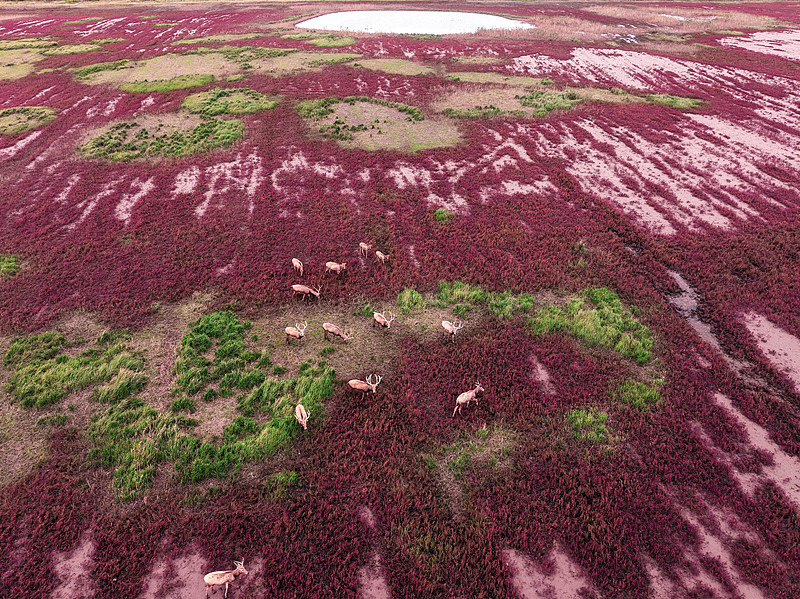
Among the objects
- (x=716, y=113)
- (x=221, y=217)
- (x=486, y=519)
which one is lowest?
(x=486, y=519)

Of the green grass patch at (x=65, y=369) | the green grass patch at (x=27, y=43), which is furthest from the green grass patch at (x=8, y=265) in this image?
the green grass patch at (x=27, y=43)

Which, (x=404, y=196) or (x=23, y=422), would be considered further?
(x=404, y=196)

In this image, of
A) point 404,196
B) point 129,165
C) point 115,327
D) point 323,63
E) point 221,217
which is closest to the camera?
point 115,327

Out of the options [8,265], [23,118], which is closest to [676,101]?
[8,265]

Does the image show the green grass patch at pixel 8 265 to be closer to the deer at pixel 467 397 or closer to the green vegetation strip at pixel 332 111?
the deer at pixel 467 397

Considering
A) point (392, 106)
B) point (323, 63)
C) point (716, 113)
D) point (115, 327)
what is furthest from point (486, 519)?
point (323, 63)

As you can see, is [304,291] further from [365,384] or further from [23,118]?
[23,118]

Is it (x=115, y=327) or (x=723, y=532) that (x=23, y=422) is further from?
(x=723, y=532)

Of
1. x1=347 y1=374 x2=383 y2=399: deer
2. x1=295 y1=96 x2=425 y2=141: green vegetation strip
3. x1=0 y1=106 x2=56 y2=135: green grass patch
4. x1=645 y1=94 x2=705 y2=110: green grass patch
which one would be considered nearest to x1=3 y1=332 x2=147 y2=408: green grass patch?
x1=347 y1=374 x2=383 y2=399: deer
